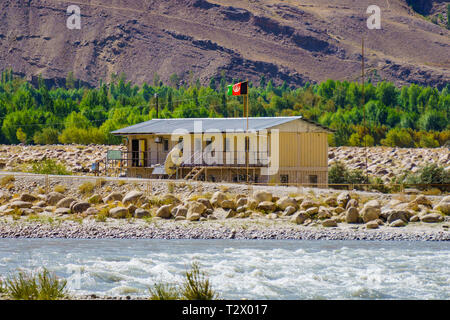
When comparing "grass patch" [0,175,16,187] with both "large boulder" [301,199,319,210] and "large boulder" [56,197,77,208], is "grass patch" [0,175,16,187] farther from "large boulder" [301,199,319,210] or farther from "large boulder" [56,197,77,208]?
"large boulder" [301,199,319,210]

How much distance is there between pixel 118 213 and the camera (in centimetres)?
2748

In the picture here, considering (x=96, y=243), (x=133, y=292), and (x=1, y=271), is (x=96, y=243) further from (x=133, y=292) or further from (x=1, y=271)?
(x=133, y=292)

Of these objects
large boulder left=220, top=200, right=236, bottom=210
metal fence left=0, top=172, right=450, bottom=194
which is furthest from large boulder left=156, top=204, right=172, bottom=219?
metal fence left=0, top=172, right=450, bottom=194

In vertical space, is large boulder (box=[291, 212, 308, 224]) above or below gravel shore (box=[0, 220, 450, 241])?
above

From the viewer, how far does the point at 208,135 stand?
124ft

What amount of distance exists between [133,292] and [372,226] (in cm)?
1217

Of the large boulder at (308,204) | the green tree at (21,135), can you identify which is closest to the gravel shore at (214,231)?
the large boulder at (308,204)

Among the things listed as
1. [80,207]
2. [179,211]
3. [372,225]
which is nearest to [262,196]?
[179,211]

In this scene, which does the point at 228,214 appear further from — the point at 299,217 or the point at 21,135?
the point at 21,135

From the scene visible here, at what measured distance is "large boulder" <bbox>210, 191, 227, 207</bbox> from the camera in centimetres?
2859

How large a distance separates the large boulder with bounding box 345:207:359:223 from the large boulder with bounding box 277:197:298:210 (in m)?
2.31

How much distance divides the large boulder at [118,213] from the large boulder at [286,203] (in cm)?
579

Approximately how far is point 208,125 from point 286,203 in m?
12.5
